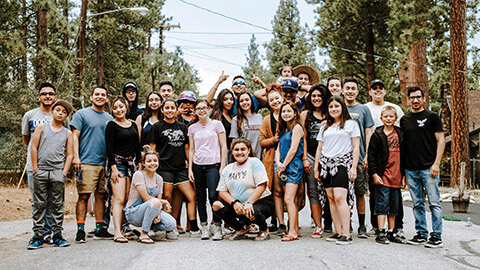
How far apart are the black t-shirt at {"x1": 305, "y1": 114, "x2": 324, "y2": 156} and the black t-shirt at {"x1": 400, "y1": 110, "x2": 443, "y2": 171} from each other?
4.13 ft

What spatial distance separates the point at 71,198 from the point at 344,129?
11160mm

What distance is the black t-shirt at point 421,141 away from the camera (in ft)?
21.1

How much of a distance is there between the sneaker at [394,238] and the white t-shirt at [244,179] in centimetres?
179

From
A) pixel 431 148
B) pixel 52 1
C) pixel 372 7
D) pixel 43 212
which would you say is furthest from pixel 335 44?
pixel 43 212

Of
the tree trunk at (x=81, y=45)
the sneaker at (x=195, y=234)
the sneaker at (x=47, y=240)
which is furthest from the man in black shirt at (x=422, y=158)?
the tree trunk at (x=81, y=45)

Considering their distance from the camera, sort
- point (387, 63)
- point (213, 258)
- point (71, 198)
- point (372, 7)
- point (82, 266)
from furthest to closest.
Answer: point (387, 63) < point (372, 7) < point (71, 198) < point (213, 258) < point (82, 266)

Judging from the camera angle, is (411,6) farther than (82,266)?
Yes

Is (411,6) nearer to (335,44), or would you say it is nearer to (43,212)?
(335,44)

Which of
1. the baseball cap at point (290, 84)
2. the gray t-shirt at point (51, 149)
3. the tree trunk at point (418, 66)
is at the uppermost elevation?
the tree trunk at point (418, 66)

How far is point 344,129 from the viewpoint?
6348 millimetres

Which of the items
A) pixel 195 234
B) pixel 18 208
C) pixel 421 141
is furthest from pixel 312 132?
pixel 18 208

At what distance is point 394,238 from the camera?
6395mm

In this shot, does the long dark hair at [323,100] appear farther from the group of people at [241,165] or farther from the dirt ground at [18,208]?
the dirt ground at [18,208]

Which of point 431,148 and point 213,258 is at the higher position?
point 431,148
